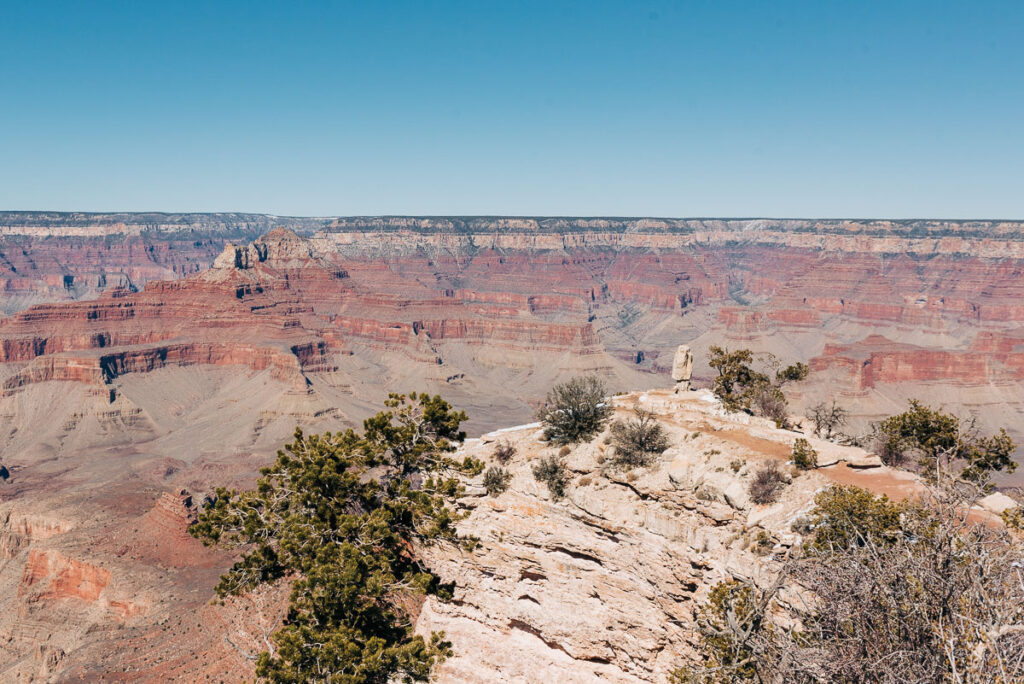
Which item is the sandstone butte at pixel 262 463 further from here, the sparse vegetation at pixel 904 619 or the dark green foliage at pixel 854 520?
the sparse vegetation at pixel 904 619

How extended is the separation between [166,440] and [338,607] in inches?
4490

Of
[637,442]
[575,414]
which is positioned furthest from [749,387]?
[637,442]

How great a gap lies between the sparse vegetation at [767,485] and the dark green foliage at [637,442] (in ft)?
13.7

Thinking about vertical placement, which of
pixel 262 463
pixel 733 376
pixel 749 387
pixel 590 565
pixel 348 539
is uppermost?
pixel 733 376

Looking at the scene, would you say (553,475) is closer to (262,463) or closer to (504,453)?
(504,453)

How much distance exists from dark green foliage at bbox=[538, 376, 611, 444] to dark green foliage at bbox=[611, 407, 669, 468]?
1.46 m

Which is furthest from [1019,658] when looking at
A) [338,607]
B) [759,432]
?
[759,432]

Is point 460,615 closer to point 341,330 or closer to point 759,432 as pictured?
point 759,432

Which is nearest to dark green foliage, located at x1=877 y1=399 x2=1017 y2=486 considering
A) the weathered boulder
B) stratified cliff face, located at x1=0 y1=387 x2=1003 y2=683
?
stratified cliff face, located at x1=0 y1=387 x2=1003 y2=683

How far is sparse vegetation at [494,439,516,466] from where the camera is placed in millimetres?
27394

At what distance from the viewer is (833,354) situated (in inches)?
5271

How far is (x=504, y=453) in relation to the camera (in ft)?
91.0

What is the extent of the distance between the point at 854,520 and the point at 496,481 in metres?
11.8

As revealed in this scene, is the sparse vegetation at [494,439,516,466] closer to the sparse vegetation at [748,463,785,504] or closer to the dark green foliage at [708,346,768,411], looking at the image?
the sparse vegetation at [748,463,785,504]
